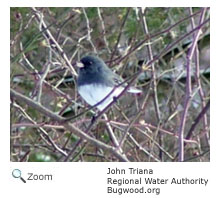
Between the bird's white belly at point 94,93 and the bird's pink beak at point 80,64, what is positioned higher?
the bird's pink beak at point 80,64

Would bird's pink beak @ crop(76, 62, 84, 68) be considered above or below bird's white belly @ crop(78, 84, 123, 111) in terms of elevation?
above

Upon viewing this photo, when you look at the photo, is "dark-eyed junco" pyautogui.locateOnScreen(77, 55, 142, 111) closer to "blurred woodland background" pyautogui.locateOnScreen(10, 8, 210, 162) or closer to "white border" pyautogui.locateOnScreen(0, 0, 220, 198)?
"blurred woodland background" pyautogui.locateOnScreen(10, 8, 210, 162)
